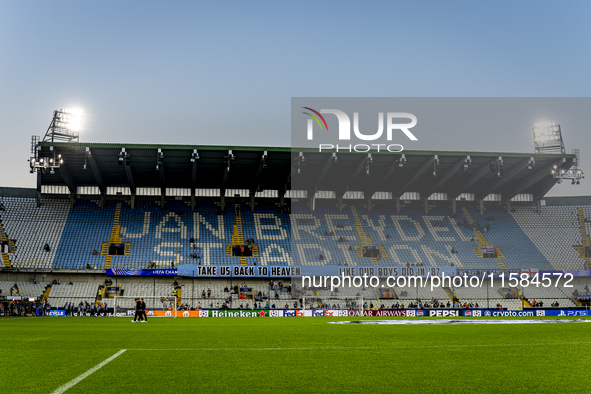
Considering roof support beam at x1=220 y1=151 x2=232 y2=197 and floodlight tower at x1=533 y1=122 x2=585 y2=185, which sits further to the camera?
floodlight tower at x1=533 y1=122 x2=585 y2=185

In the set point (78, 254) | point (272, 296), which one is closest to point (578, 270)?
point (272, 296)

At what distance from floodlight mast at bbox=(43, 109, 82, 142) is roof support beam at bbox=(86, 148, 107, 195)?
180 inches

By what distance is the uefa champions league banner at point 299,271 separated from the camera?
48562mm

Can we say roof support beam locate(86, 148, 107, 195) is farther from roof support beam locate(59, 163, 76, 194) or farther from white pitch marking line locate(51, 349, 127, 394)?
white pitch marking line locate(51, 349, 127, 394)

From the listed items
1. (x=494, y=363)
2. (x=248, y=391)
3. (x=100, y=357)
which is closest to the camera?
(x=248, y=391)

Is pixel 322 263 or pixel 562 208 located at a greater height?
pixel 562 208

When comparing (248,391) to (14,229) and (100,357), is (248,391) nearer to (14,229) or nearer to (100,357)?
(100,357)

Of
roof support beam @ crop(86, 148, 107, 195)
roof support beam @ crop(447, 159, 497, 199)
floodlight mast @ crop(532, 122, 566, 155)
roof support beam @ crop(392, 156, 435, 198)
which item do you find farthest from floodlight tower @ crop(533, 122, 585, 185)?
roof support beam @ crop(86, 148, 107, 195)

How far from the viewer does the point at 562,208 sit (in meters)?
60.9

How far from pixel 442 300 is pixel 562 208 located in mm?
23440

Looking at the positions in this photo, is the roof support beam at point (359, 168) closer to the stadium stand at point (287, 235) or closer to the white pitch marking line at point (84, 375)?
the stadium stand at point (287, 235)

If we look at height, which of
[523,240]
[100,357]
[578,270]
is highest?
[523,240]

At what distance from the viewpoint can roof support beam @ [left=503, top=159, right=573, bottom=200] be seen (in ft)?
179

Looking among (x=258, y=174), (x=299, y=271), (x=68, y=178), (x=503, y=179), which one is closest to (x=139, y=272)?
(x=68, y=178)
